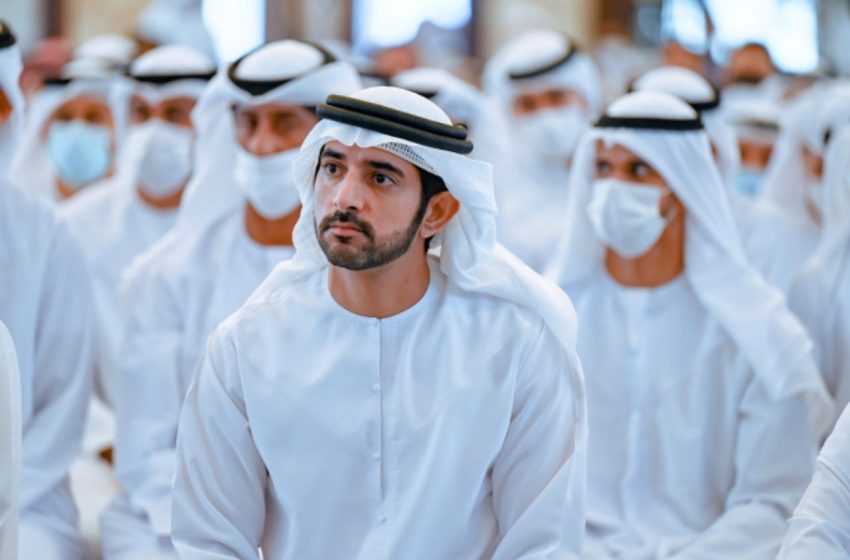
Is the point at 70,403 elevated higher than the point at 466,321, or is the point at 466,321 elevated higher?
the point at 466,321

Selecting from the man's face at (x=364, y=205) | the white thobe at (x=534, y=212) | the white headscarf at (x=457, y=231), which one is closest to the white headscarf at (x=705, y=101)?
the white thobe at (x=534, y=212)

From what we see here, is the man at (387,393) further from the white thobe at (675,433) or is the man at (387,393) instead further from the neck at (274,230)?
the neck at (274,230)

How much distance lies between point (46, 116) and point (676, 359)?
4431 millimetres

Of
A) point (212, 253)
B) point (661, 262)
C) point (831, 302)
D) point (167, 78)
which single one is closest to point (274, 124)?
point (212, 253)

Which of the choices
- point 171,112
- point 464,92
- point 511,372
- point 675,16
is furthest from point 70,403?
point 675,16

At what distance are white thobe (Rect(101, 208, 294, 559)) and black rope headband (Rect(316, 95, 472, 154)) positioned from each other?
150 centimetres

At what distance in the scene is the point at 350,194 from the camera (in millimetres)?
3498

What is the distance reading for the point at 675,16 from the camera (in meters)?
16.1

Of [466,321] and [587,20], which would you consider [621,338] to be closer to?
[466,321]

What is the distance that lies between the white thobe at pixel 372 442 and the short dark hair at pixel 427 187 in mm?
265

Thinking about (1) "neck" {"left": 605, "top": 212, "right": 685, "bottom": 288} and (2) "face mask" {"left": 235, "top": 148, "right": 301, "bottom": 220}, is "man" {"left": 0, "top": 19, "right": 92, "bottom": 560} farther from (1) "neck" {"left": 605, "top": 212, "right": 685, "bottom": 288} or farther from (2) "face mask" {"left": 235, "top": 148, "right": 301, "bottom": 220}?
(1) "neck" {"left": 605, "top": 212, "right": 685, "bottom": 288}

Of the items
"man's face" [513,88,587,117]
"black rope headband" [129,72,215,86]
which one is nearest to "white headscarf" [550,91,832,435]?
"black rope headband" [129,72,215,86]

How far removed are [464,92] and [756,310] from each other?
101 inches

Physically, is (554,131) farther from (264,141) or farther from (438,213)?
(438,213)
